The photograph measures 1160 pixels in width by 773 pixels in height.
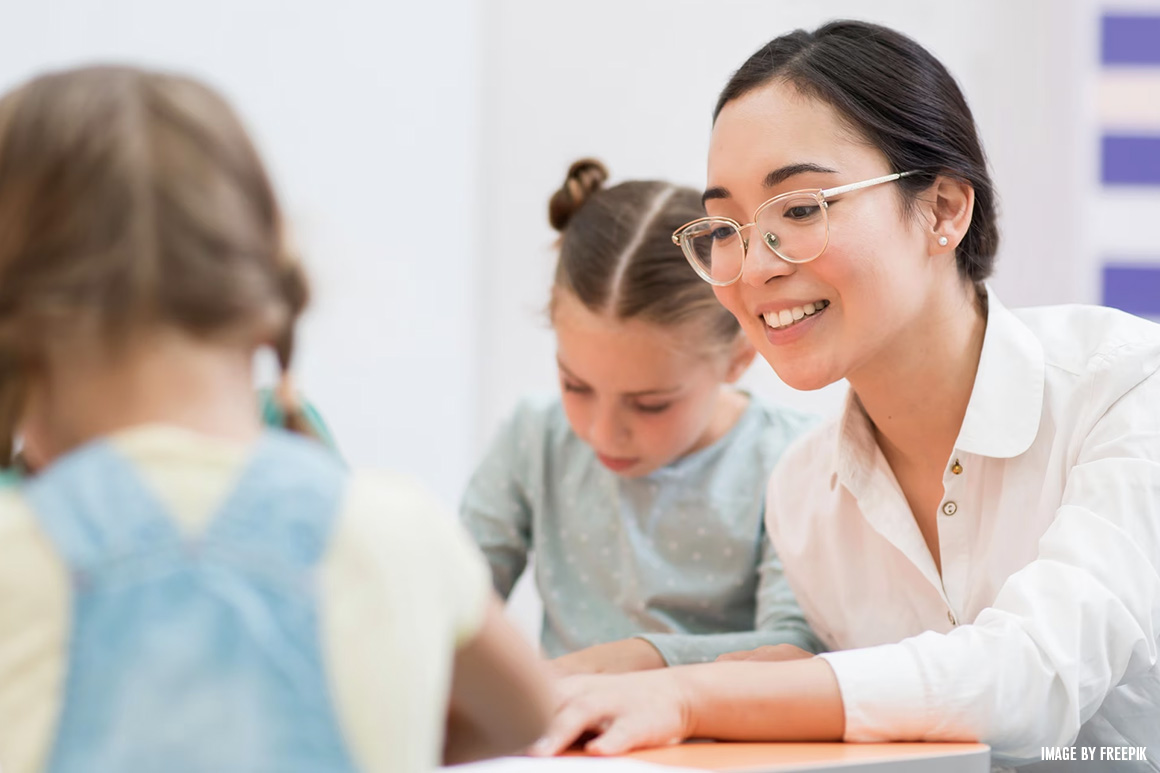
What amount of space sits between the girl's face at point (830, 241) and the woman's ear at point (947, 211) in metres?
0.01

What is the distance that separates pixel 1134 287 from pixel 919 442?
1.65 m

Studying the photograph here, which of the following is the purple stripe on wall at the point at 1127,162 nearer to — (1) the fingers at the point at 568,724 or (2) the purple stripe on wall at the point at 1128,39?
(2) the purple stripe on wall at the point at 1128,39

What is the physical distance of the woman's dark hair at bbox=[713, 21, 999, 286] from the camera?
116 cm

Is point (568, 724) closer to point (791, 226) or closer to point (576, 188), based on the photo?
point (791, 226)

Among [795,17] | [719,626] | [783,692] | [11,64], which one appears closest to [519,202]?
[795,17]

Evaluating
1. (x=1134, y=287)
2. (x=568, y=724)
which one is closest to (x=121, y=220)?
(x=568, y=724)

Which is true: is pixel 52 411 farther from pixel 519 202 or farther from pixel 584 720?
pixel 519 202

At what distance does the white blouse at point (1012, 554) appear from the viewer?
91 cm

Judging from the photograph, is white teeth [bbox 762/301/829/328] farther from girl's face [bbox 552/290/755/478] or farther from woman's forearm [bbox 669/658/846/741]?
woman's forearm [bbox 669/658/846/741]

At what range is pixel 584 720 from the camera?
2.87ft

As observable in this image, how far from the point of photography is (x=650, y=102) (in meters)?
2.47

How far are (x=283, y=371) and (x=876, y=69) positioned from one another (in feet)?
2.56

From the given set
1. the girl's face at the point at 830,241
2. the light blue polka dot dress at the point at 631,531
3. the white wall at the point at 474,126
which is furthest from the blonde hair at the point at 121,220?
the white wall at the point at 474,126

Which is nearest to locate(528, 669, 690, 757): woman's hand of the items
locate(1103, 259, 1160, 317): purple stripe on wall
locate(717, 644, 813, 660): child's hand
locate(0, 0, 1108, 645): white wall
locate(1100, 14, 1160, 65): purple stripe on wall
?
locate(717, 644, 813, 660): child's hand
